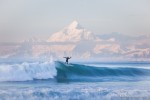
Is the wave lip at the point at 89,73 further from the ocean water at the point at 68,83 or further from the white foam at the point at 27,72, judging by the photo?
the white foam at the point at 27,72

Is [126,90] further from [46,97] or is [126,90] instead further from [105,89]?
[46,97]

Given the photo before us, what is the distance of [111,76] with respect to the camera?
21641 millimetres

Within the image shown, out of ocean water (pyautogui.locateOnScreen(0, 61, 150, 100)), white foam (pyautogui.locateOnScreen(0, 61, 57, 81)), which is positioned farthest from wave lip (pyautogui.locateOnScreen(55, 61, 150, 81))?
white foam (pyautogui.locateOnScreen(0, 61, 57, 81))

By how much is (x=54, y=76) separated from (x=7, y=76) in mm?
2442

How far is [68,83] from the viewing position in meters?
17.1

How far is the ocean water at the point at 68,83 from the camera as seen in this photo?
1281 cm

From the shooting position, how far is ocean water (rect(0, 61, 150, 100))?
12812 millimetres

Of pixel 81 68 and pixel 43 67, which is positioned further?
pixel 81 68

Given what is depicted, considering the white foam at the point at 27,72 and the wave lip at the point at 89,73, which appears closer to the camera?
the white foam at the point at 27,72

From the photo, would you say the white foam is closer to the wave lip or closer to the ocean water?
the ocean water

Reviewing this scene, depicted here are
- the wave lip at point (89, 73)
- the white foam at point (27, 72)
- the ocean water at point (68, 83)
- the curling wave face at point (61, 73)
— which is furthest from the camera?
the wave lip at point (89, 73)

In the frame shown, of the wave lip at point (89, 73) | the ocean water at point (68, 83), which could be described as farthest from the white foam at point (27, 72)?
the wave lip at point (89, 73)

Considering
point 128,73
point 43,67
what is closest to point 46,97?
point 43,67

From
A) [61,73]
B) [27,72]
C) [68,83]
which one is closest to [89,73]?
[61,73]
